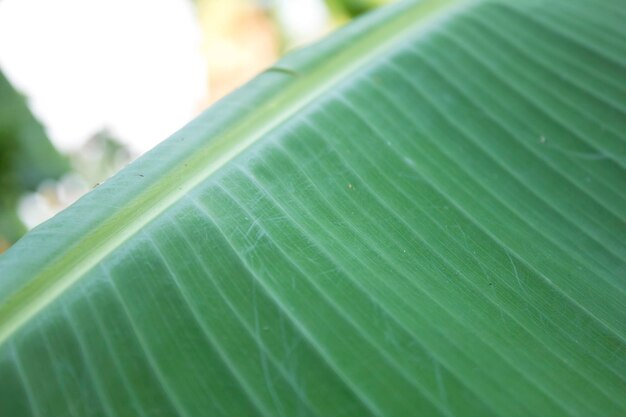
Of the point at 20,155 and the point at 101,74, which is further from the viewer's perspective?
the point at 101,74

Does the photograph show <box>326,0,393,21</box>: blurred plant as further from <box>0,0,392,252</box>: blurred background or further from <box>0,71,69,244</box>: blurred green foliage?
<box>0,71,69,244</box>: blurred green foliage

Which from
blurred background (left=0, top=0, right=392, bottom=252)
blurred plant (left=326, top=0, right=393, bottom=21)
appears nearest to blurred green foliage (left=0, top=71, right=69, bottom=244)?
blurred background (left=0, top=0, right=392, bottom=252)

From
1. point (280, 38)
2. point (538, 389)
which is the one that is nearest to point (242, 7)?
A: point (280, 38)

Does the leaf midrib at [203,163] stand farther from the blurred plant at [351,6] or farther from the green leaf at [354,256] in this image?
the blurred plant at [351,6]

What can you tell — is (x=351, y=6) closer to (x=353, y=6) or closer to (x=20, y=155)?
(x=353, y=6)

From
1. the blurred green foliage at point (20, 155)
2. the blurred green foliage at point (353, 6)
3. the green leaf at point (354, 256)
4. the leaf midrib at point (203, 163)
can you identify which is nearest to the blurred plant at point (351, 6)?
the blurred green foliage at point (353, 6)

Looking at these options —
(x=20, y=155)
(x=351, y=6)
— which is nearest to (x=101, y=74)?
(x=20, y=155)
